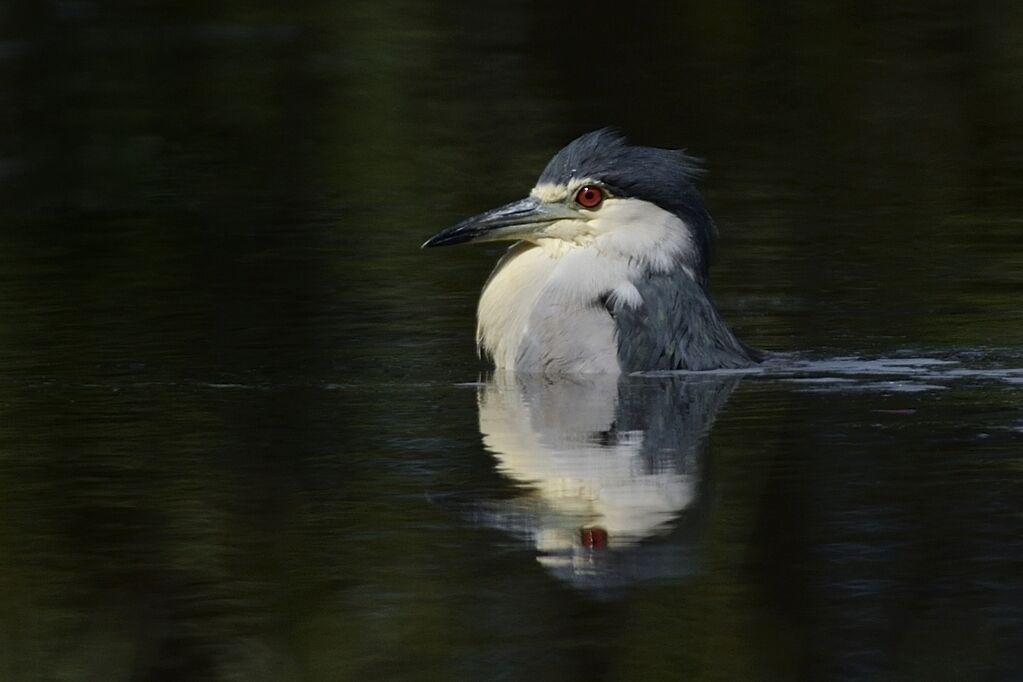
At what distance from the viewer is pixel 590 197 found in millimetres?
8969

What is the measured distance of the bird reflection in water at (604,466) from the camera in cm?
577

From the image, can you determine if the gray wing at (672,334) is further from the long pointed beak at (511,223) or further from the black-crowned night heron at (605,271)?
the long pointed beak at (511,223)

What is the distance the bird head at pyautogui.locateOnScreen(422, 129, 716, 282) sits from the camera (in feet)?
29.1

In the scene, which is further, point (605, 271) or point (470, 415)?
point (605, 271)

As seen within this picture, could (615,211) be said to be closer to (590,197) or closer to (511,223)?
(590,197)

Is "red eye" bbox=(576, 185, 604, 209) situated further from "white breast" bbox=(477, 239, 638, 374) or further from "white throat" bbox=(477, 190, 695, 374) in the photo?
"white breast" bbox=(477, 239, 638, 374)

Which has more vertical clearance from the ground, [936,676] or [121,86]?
[936,676]

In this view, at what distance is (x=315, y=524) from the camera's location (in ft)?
20.1

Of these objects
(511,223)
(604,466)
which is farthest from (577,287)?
(604,466)

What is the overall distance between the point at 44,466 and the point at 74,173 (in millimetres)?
8521

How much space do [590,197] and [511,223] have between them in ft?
1.12

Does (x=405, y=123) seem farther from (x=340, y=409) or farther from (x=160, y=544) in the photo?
(x=160, y=544)

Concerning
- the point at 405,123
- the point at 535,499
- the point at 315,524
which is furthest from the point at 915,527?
the point at 405,123

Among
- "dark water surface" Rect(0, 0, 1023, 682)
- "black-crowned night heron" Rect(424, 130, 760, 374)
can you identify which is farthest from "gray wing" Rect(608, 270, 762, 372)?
"dark water surface" Rect(0, 0, 1023, 682)
